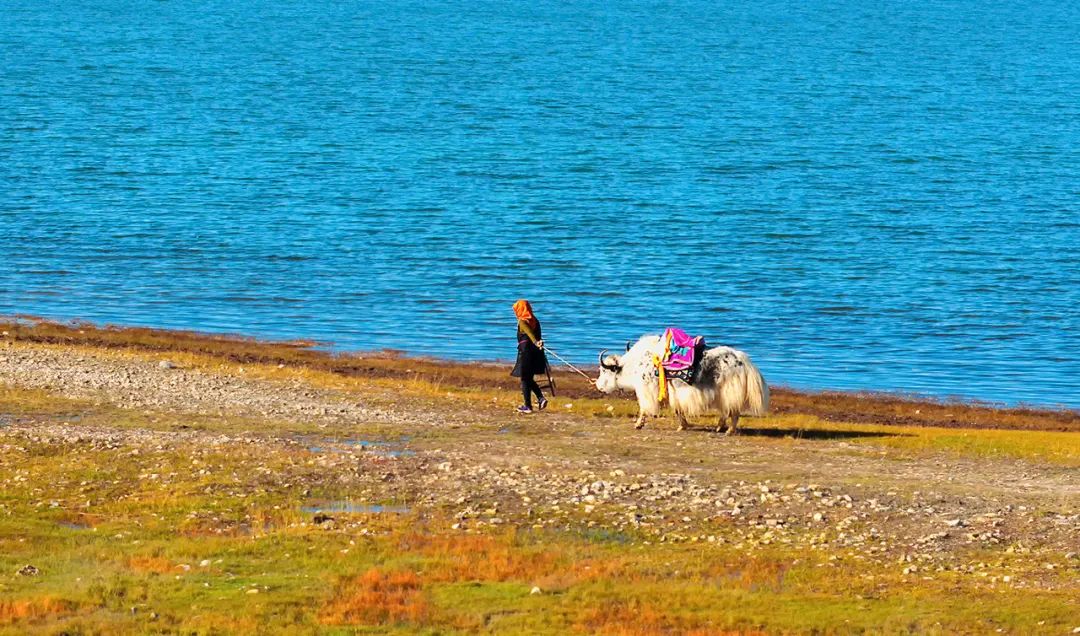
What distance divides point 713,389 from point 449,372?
12.0 m

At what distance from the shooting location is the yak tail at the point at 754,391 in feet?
84.4

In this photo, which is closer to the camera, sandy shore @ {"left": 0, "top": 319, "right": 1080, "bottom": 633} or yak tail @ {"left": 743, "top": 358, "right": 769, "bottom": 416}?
sandy shore @ {"left": 0, "top": 319, "right": 1080, "bottom": 633}

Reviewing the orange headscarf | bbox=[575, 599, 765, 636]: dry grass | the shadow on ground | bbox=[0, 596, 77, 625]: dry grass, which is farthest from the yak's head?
bbox=[0, 596, 77, 625]: dry grass

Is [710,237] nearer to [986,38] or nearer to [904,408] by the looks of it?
[904,408]

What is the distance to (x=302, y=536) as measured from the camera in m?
17.8

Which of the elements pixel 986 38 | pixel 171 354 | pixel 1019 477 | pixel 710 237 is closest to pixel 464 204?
pixel 710 237

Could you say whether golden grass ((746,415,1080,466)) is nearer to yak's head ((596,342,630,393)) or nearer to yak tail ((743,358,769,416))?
yak tail ((743,358,769,416))

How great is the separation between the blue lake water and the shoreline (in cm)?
154

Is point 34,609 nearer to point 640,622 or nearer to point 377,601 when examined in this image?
point 377,601

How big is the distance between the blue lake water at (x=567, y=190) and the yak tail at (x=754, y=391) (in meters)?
11.8

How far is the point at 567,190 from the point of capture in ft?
242

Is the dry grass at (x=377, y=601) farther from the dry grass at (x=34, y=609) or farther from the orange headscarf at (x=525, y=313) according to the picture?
the orange headscarf at (x=525, y=313)

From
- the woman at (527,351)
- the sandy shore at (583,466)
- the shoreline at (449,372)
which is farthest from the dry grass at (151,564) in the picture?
the shoreline at (449,372)

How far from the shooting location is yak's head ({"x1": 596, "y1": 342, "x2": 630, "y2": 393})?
28172mm
